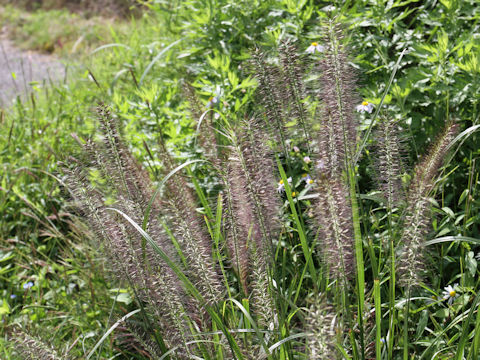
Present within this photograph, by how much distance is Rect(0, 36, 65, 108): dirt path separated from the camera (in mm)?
6096

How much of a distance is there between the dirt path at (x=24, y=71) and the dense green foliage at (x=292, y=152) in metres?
2.04

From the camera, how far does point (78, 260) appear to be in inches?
121

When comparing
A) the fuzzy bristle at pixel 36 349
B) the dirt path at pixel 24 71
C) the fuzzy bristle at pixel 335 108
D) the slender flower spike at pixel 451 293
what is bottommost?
the dirt path at pixel 24 71

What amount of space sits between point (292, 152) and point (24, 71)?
5.83 m

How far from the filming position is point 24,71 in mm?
7168

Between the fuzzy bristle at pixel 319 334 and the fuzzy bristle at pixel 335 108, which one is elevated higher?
the fuzzy bristle at pixel 335 108

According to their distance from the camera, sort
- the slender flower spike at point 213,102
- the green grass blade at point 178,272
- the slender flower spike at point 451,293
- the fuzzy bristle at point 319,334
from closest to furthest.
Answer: the fuzzy bristle at point 319,334 < the green grass blade at point 178,272 < the slender flower spike at point 451,293 < the slender flower spike at point 213,102

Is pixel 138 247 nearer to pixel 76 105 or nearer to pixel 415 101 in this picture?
pixel 415 101

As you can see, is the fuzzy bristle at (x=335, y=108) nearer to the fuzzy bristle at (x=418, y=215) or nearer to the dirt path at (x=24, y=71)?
the fuzzy bristle at (x=418, y=215)

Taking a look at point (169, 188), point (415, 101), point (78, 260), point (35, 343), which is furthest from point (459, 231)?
point (78, 260)

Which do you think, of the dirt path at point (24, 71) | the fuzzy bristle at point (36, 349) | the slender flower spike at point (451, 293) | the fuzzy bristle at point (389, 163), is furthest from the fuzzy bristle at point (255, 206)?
the dirt path at point (24, 71)

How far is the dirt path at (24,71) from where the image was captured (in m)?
6.10

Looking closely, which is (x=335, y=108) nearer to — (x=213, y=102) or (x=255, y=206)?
(x=255, y=206)

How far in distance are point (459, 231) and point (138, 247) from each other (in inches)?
58.1
